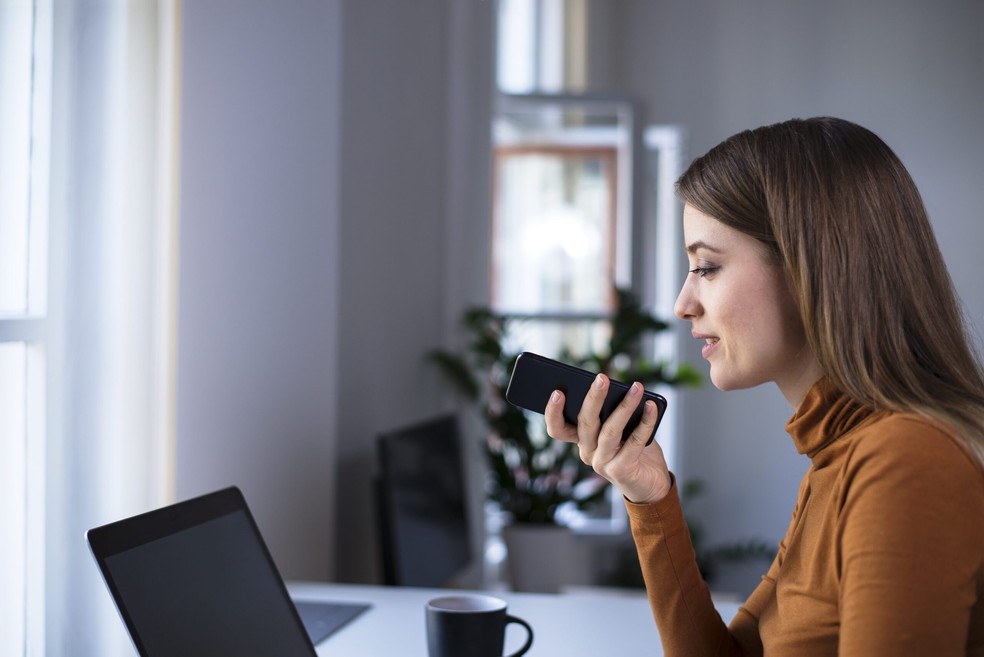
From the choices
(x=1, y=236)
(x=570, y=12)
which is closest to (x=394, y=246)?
(x=1, y=236)

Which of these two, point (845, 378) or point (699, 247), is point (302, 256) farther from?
point (845, 378)

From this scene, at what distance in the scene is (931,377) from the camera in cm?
87

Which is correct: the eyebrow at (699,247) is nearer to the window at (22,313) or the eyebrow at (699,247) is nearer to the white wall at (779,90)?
the window at (22,313)

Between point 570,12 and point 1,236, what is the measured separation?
114 inches

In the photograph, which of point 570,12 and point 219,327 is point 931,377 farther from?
point 570,12

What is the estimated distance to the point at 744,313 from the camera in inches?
38.2

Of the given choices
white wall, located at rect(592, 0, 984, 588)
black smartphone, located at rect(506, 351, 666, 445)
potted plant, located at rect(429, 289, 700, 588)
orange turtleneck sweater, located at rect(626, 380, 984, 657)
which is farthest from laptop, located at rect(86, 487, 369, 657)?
white wall, located at rect(592, 0, 984, 588)

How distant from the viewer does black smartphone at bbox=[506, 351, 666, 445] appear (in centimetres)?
104

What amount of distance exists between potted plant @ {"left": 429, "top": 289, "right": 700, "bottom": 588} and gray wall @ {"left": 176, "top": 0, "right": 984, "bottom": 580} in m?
0.12

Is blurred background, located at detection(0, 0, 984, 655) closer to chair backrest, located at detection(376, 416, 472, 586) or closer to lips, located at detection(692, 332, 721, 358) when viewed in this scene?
chair backrest, located at detection(376, 416, 472, 586)

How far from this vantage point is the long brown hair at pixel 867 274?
88 cm

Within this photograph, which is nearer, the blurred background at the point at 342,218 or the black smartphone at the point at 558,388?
the black smartphone at the point at 558,388

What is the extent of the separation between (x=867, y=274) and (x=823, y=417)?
0.15 m

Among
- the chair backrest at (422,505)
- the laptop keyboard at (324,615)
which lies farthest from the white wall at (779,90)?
the laptop keyboard at (324,615)
